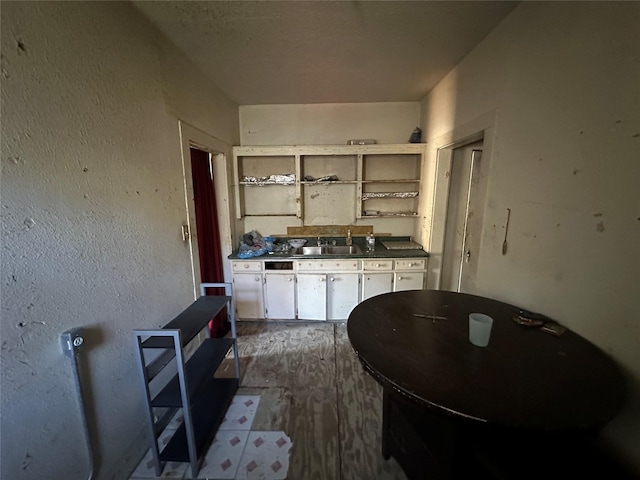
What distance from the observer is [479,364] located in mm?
969

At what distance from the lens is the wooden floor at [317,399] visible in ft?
4.75

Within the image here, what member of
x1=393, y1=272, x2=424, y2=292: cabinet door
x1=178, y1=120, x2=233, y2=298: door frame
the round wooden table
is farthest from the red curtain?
x1=393, y1=272, x2=424, y2=292: cabinet door

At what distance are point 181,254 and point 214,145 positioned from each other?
3.91 feet

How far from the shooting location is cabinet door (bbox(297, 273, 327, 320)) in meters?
2.90

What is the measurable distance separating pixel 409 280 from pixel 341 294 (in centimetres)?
79

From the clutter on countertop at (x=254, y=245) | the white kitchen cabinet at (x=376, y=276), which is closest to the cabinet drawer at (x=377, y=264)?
the white kitchen cabinet at (x=376, y=276)

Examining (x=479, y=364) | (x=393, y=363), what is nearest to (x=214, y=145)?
(x=393, y=363)

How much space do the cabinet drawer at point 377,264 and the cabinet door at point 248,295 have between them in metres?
1.22

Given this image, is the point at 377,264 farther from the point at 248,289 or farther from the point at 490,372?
the point at 490,372

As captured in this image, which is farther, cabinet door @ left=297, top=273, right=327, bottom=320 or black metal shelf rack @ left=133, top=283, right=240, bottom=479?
cabinet door @ left=297, top=273, right=327, bottom=320

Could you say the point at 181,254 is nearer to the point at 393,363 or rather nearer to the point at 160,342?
the point at 160,342

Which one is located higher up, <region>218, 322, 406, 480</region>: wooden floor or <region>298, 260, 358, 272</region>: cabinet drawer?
<region>298, 260, 358, 272</region>: cabinet drawer

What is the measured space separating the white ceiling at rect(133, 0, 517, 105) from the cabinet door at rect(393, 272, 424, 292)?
2005 mm

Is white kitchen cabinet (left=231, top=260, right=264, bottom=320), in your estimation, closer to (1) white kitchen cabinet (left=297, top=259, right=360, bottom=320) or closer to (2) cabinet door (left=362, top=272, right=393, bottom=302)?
(1) white kitchen cabinet (left=297, top=259, right=360, bottom=320)
